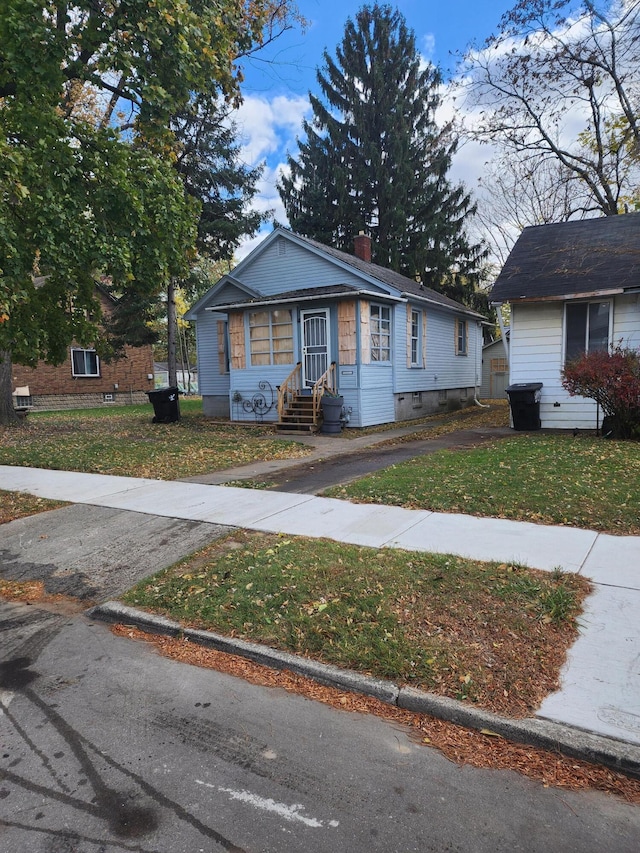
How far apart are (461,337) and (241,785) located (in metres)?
21.1

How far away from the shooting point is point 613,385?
378 inches

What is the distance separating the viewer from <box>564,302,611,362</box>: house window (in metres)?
12.2

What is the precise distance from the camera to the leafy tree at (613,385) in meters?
9.51

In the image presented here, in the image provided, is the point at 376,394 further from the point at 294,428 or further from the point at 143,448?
the point at 143,448

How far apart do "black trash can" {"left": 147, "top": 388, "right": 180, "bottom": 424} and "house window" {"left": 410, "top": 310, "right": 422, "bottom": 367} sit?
789 cm

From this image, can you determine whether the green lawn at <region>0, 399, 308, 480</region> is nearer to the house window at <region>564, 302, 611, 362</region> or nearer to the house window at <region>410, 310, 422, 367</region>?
the house window at <region>410, 310, 422, 367</region>

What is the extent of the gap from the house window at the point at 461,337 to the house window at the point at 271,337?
8.50 metres

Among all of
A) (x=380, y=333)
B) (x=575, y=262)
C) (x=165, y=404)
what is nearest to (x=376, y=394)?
(x=380, y=333)

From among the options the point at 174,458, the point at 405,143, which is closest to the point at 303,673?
the point at 174,458

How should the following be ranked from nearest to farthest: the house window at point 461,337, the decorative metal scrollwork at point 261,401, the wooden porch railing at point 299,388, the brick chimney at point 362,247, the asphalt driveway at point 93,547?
the asphalt driveway at point 93,547, the wooden porch railing at point 299,388, the decorative metal scrollwork at point 261,401, the brick chimney at point 362,247, the house window at point 461,337

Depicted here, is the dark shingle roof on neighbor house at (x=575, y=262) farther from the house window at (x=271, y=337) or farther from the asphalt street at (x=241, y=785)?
the asphalt street at (x=241, y=785)

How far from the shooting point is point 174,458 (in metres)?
10.1

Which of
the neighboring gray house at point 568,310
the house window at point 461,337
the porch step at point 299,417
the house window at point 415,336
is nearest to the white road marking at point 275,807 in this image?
the neighboring gray house at point 568,310

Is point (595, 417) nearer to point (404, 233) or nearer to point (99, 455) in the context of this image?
point (99, 455)
